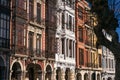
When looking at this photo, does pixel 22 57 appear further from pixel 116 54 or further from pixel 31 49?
pixel 116 54

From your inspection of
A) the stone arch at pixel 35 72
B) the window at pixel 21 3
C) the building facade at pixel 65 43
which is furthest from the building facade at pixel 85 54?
the window at pixel 21 3

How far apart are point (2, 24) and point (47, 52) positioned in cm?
993

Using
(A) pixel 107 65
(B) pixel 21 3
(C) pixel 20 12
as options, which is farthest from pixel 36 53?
(A) pixel 107 65

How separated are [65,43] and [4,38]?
612 inches

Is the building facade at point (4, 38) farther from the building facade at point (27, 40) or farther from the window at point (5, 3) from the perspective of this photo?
the building facade at point (27, 40)

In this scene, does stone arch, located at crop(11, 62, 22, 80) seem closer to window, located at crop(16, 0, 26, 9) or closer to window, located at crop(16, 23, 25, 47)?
window, located at crop(16, 23, 25, 47)

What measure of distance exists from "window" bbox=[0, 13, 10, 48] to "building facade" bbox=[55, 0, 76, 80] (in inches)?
419

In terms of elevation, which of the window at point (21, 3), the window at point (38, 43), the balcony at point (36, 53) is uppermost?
the window at point (21, 3)

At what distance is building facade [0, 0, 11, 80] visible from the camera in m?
34.9

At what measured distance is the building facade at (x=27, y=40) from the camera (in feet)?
121

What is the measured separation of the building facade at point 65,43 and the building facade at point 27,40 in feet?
12.5

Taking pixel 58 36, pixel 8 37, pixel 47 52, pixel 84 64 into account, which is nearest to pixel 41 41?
pixel 47 52

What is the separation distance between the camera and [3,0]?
116 feet

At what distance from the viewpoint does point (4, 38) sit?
116 ft
